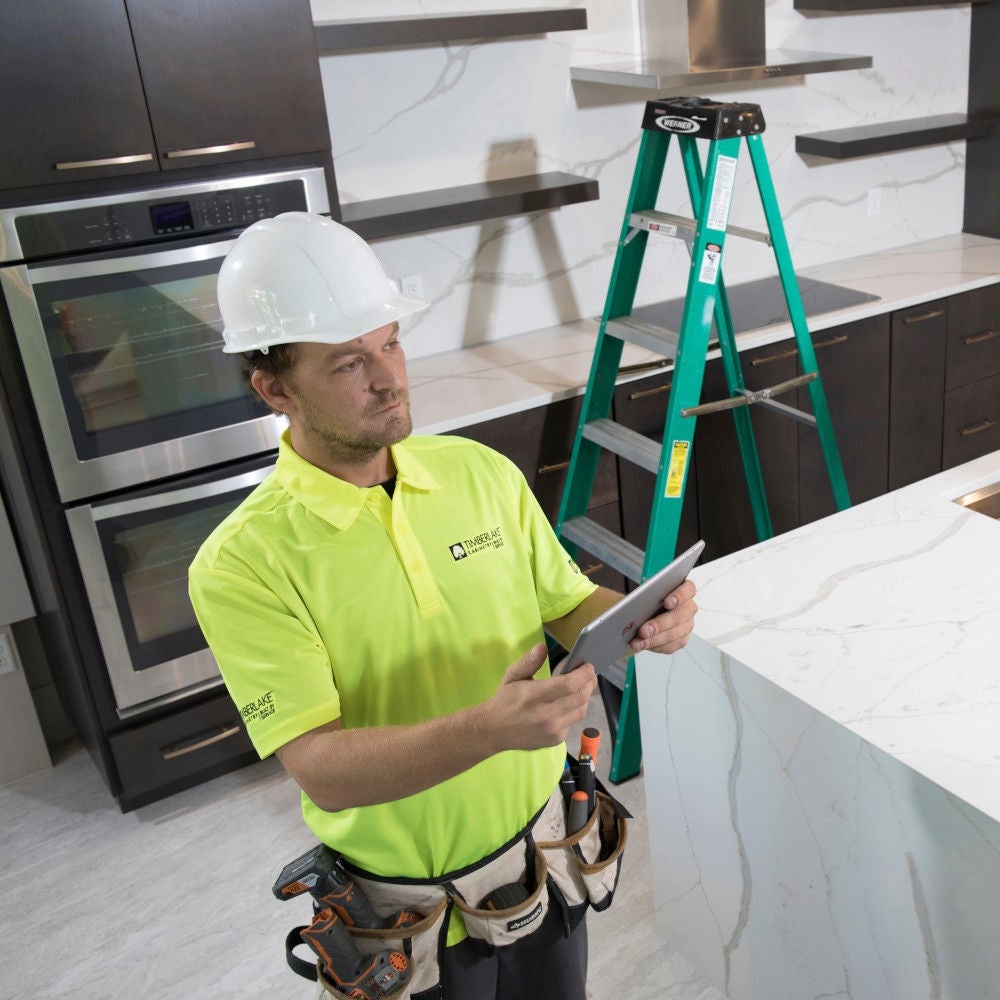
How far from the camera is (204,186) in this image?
253cm

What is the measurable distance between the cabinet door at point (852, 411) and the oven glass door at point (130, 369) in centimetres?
169

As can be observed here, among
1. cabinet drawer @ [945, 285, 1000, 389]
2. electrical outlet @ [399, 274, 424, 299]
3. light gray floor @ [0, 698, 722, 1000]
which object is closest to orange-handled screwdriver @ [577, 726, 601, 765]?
light gray floor @ [0, 698, 722, 1000]

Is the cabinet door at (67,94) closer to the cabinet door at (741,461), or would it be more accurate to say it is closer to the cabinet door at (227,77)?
the cabinet door at (227,77)

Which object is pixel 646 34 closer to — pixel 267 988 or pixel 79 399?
pixel 79 399

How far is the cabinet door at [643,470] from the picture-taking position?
3.11 metres

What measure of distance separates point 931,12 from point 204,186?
282cm

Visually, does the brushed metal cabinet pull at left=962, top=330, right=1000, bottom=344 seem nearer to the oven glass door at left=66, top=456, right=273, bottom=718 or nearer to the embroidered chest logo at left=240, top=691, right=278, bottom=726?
the oven glass door at left=66, top=456, right=273, bottom=718

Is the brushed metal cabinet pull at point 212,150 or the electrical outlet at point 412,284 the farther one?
the electrical outlet at point 412,284

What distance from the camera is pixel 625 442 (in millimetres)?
2836

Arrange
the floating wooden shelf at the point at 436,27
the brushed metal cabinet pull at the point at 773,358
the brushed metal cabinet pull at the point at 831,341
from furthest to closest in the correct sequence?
the brushed metal cabinet pull at the point at 831,341
the brushed metal cabinet pull at the point at 773,358
the floating wooden shelf at the point at 436,27

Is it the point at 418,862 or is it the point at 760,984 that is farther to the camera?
the point at 760,984

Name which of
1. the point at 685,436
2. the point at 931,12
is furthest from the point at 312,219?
the point at 931,12

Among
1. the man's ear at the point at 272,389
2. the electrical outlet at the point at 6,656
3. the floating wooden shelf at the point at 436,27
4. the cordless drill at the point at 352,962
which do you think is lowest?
the electrical outlet at the point at 6,656

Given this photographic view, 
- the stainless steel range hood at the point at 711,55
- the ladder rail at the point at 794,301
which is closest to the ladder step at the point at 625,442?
the ladder rail at the point at 794,301
